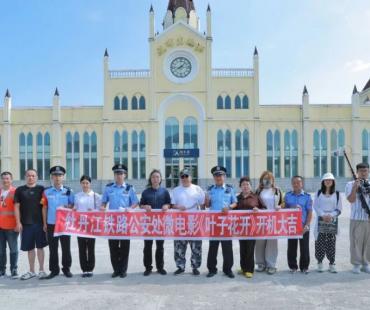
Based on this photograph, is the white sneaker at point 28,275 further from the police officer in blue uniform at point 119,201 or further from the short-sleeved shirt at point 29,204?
the police officer in blue uniform at point 119,201

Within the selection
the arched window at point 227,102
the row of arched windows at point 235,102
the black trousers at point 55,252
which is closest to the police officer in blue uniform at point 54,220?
the black trousers at point 55,252

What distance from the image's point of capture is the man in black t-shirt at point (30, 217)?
623cm

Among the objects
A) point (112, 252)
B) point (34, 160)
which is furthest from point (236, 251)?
point (34, 160)

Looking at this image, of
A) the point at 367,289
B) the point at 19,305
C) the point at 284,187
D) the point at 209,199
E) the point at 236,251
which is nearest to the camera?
the point at 19,305

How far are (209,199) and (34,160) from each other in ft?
104

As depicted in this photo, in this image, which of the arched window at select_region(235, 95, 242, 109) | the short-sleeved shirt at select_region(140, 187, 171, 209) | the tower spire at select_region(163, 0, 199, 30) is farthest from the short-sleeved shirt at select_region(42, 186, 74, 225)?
the tower spire at select_region(163, 0, 199, 30)

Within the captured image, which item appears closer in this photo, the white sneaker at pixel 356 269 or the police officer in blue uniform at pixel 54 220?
the police officer in blue uniform at pixel 54 220

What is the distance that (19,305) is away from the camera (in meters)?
4.92

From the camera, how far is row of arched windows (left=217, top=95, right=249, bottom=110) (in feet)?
115

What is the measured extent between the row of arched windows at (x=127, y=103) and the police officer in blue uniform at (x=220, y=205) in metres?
29.0

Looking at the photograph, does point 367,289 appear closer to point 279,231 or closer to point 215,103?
point 279,231

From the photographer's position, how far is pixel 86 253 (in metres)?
6.50

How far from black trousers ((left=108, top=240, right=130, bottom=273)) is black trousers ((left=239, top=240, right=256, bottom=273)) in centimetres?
193

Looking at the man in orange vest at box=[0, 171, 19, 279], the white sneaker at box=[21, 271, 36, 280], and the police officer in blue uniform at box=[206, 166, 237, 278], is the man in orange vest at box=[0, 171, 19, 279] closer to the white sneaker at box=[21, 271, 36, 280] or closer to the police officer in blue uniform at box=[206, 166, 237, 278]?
the white sneaker at box=[21, 271, 36, 280]
